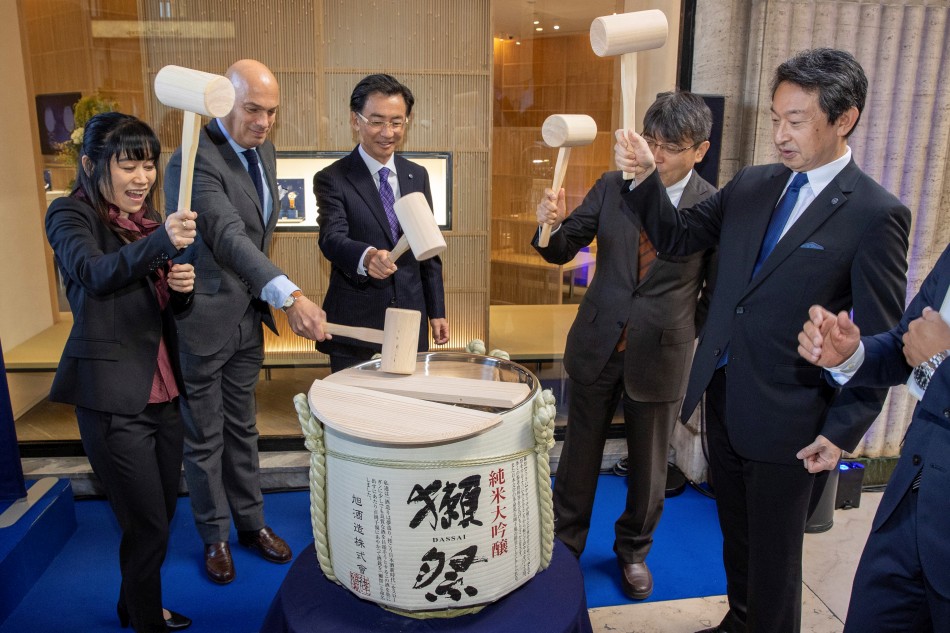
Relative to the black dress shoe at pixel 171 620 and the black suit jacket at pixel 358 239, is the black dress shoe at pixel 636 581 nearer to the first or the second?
the black suit jacket at pixel 358 239

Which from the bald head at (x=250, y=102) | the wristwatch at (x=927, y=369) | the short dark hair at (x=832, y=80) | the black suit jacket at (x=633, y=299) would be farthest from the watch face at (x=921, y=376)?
Answer: the bald head at (x=250, y=102)

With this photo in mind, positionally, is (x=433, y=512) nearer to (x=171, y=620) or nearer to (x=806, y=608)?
(x=171, y=620)

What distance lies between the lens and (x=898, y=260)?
190 centimetres

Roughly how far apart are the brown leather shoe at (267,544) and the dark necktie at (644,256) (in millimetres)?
1829

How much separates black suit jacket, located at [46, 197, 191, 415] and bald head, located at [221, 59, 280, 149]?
704mm

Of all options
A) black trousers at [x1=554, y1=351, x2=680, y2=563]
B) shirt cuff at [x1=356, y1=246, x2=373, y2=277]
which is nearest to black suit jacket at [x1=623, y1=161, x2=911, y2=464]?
black trousers at [x1=554, y1=351, x2=680, y2=563]

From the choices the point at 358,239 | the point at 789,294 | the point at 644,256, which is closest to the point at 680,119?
the point at 644,256

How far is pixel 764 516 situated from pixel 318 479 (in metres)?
1.29

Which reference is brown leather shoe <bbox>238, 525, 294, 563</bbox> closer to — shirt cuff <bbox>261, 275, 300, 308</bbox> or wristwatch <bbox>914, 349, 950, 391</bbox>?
shirt cuff <bbox>261, 275, 300, 308</bbox>

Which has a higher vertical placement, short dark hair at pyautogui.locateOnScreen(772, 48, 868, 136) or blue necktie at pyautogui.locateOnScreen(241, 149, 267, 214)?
short dark hair at pyautogui.locateOnScreen(772, 48, 868, 136)

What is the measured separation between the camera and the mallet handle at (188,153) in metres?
1.93

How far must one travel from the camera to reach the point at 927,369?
172 cm

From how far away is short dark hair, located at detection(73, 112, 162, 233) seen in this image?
214 centimetres

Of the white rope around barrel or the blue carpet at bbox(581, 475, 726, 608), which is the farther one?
the blue carpet at bbox(581, 475, 726, 608)
